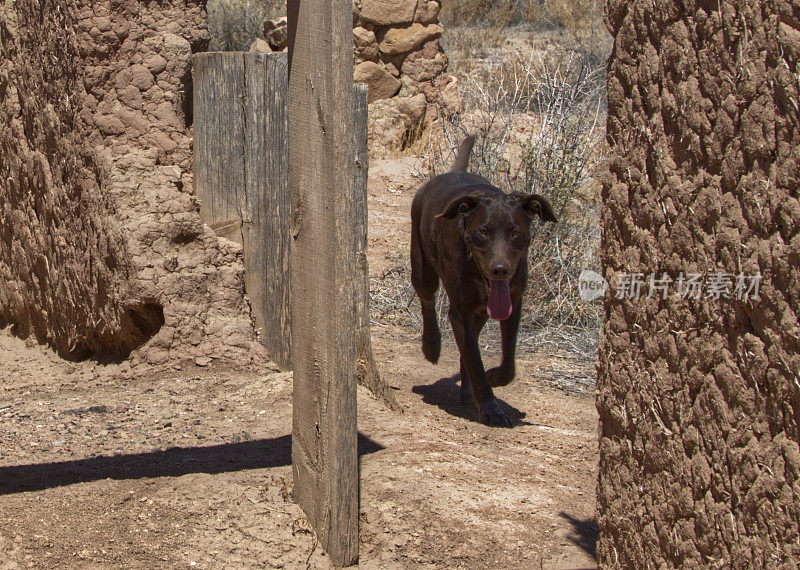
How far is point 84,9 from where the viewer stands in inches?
210

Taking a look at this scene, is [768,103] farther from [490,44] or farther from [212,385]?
[490,44]

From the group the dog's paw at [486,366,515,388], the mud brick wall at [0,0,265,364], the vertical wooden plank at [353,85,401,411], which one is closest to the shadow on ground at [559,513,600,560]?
the vertical wooden plank at [353,85,401,411]

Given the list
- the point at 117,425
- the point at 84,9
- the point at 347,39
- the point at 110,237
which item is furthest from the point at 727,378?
the point at 84,9

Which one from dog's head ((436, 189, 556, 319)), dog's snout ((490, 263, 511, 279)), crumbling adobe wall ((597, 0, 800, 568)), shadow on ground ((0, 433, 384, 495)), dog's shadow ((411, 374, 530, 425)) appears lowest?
dog's shadow ((411, 374, 530, 425))

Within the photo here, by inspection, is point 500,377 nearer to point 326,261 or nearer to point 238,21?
point 326,261

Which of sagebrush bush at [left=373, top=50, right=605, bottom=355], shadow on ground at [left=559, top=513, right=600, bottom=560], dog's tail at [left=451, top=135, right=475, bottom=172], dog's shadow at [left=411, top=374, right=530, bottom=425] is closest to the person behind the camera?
shadow on ground at [left=559, top=513, right=600, bottom=560]

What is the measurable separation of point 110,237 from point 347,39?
282cm

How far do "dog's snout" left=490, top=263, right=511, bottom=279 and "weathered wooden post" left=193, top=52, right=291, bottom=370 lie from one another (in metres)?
1.24

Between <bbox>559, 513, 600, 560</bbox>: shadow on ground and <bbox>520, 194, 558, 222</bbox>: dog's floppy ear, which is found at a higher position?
<bbox>520, 194, 558, 222</bbox>: dog's floppy ear

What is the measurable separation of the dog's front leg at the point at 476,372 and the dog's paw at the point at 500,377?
173 mm

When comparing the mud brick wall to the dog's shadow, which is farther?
the dog's shadow

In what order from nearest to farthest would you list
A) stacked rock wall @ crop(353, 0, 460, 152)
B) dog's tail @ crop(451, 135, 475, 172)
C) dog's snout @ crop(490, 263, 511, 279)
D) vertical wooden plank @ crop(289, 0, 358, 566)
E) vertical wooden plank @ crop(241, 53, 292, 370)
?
vertical wooden plank @ crop(289, 0, 358, 566), dog's snout @ crop(490, 263, 511, 279), vertical wooden plank @ crop(241, 53, 292, 370), dog's tail @ crop(451, 135, 475, 172), stacked rock wall @ crop(353, 0, 460, 152)

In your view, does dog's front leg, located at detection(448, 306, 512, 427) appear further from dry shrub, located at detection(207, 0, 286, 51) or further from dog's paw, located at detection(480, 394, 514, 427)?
dry shrub, located at detection(207, 0, 286, 51)

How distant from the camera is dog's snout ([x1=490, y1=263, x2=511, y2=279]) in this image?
199 inches
